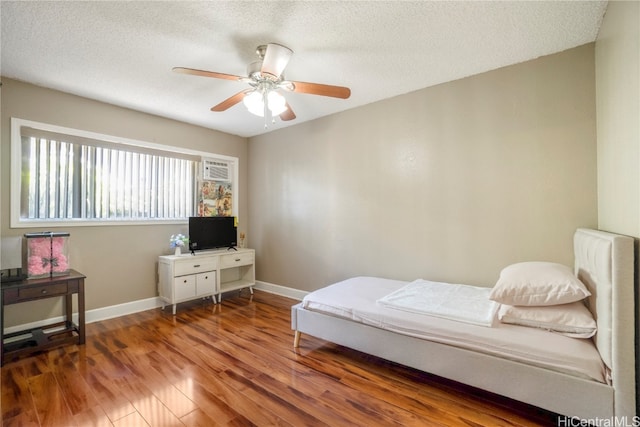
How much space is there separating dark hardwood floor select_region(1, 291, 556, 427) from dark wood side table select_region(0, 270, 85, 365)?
9cm

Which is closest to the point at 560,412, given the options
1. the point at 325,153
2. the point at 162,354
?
the point at 162,354

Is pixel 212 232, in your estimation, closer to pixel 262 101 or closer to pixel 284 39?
pixel 262 101

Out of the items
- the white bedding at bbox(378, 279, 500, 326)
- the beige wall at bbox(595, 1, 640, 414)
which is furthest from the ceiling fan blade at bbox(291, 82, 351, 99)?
the white bedding at bbox(378, 279, 500, 326)

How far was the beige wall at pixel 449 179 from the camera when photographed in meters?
2.26

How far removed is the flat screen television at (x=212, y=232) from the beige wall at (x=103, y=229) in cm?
34

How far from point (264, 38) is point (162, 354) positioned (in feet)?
9.13

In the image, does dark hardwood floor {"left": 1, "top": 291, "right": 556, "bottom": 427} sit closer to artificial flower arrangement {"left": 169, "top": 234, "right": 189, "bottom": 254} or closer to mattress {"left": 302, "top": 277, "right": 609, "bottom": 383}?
mattress {"left": 302, "top": 277, "right": 609, "bottom": 383}

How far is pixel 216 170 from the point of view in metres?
4.39

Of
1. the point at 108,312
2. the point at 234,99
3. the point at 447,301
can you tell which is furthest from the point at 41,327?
the point at 447,301

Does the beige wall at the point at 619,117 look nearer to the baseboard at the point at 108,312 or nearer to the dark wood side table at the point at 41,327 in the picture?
the dark wood side table at the point at 41,327

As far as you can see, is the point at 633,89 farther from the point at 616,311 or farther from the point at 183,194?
the point at 183,194

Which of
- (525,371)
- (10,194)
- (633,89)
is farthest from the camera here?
(10,194)

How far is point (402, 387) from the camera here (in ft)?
6.48

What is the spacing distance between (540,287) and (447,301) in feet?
2.07
